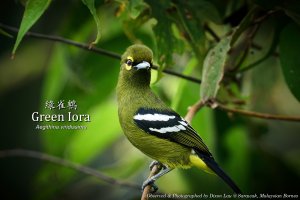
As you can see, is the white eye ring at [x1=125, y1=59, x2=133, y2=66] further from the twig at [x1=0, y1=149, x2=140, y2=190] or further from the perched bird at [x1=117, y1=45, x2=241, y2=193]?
the twig at [x1=0, y1=149, x2=140, y2=190]

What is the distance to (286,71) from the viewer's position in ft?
6.77

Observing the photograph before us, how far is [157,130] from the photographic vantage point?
2.07 metres

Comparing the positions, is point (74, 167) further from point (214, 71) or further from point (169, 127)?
point (214, 71)

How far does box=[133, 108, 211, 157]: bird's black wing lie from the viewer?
6.57 ft

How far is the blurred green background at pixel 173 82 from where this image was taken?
2.21m

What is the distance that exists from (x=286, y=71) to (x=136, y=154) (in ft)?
4.54

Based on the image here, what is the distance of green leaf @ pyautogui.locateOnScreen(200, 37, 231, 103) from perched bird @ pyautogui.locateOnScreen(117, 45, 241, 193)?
0.14 metres

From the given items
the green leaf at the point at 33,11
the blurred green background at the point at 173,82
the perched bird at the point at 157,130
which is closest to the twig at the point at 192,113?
the perched bird at the point at 157,130

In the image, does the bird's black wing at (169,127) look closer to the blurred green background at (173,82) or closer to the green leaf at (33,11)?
the blurred green background at (173,82)

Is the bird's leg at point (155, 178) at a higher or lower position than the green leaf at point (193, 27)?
lower

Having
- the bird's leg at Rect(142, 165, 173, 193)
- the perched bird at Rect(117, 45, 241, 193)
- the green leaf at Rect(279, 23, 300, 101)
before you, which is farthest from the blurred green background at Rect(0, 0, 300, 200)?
the bird's leg at Rect(142, 165, 173, 193)

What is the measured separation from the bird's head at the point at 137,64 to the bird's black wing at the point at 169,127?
14cm

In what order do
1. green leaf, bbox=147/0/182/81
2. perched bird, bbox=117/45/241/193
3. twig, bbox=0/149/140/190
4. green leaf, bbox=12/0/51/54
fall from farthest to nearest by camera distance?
twig, bbox=0/149/140/190
green leaf, bbox=147/0/182/81
perched bird, bbox=117/45/241/193
green leaf, bbox=12/0/51/54

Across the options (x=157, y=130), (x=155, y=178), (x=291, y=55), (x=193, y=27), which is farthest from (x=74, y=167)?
(x=291, y=55)
